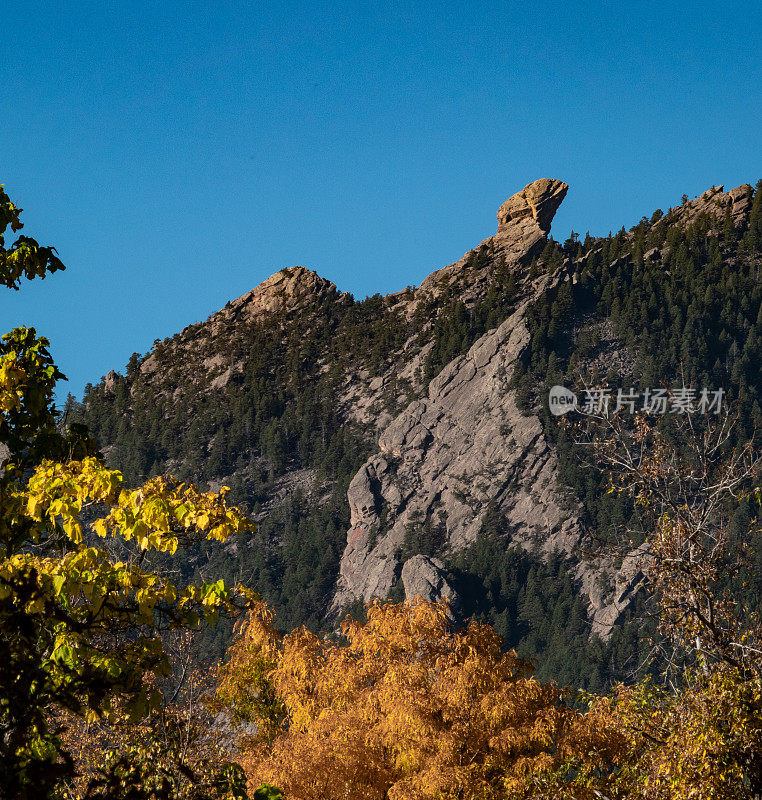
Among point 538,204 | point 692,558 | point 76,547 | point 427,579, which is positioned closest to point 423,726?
point 692,558

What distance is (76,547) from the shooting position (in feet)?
25.1

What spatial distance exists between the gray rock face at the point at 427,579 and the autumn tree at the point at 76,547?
355ft

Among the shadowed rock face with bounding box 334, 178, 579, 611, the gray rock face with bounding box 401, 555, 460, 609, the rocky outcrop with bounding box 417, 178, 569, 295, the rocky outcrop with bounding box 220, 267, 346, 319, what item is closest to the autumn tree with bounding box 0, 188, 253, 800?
the gray rock face with bounding box 401, 555, 460, 609

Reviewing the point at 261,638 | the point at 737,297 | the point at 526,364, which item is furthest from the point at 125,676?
the point at 737,297

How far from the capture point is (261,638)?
25656 millimetres

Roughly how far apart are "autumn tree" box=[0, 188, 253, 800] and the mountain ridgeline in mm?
93642

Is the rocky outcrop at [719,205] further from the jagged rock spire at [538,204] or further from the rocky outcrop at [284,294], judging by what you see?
the rocky outcrop at [284,294]

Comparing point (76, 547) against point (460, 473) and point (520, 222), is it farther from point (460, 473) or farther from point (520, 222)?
point (520, 222)

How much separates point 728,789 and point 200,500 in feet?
19.5

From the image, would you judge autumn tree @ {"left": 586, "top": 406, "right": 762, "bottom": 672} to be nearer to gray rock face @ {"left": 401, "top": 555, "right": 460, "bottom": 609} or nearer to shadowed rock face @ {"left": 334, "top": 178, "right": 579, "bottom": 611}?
gray rock face @ {"left": 401, "top": 555, "right": 460, "bottom": 609}

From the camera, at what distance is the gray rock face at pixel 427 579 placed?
116 meters

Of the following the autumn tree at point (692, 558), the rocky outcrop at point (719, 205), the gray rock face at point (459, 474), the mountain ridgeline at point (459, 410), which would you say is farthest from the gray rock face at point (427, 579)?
the autumn tree at point (692, 558)

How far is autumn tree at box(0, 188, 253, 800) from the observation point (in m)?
6.18

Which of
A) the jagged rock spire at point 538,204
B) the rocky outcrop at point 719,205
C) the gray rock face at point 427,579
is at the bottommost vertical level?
the gray rock face at point 427,579
